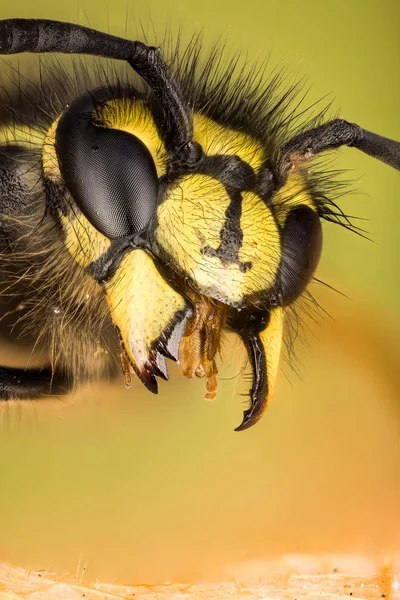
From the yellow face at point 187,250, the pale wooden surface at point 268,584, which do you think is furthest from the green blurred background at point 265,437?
the yellow face at point 187,250

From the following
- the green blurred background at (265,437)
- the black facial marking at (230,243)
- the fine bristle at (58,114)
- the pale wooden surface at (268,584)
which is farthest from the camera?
the green blurred background at (265,437)

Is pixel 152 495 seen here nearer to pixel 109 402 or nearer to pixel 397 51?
pixel 109 402

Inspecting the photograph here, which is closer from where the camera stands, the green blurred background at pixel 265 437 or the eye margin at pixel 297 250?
the eye margin at pixel 297 250

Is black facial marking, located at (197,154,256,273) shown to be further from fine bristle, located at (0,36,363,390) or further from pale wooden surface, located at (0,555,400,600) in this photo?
pale wooden surface, located at (0,555,400,600)

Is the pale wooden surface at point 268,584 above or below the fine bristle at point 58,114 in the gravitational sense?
below

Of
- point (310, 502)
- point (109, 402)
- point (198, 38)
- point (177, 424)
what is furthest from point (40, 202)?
point (310, 502)

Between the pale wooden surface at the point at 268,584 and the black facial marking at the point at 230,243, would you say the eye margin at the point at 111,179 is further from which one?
the pale wooden surface at the point at 268,584

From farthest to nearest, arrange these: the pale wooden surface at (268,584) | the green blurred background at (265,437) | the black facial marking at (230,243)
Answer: the green blurred background at (265,437) → the pale wooden surface at (268,584) → the black facial marking at (230,243)

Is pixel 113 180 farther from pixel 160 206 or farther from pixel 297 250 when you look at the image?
pixel 297 250

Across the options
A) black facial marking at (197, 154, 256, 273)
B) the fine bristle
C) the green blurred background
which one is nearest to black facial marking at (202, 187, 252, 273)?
black facial marking at (197, 154, 256, 273)
